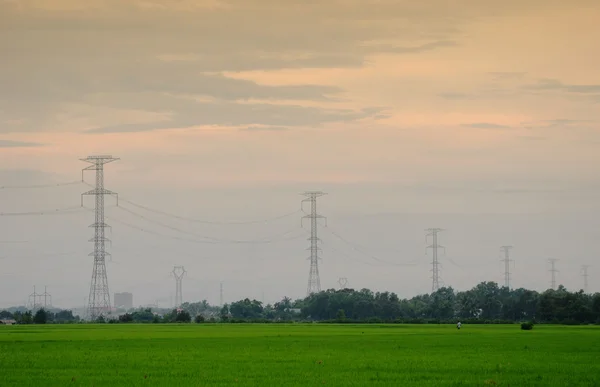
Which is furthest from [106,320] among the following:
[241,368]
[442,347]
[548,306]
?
[241,368]

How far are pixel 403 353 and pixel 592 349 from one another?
11.9 metres

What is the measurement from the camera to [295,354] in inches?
2143

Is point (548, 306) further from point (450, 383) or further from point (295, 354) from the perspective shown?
point (450, 383)

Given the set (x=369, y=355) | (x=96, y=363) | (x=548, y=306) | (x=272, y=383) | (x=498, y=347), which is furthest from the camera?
(x=548, y=306)

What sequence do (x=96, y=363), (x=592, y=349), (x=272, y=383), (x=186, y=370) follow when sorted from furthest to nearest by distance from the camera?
(x=592, y=349), (x=96, y=363), (x=186, y=370), (x=272, y=383)

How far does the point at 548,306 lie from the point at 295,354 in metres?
129

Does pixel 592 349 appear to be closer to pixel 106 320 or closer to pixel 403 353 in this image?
pixel 403 353

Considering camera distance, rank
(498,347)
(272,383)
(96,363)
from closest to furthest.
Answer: (272,383) < (96,363) < (498,347)

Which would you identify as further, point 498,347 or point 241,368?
point 498,347

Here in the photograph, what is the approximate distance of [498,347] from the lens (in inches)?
2452

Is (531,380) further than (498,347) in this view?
No

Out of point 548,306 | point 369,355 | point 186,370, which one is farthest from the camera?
point 548,306

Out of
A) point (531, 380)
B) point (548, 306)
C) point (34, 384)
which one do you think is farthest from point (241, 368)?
point (548, 306)

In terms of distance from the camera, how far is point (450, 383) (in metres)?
37.2
